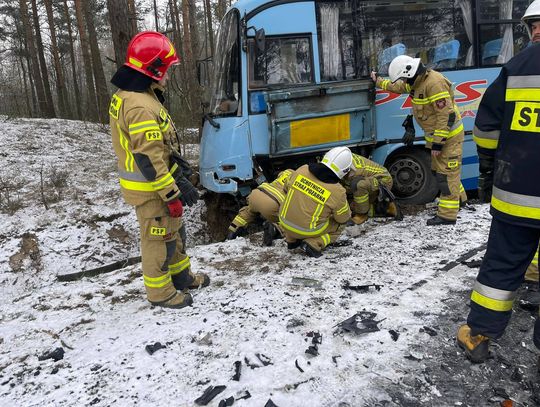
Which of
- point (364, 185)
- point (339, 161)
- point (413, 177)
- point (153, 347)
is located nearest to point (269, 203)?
point (339, 161)

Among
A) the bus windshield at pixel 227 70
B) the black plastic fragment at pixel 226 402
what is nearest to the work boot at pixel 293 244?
the bus windshield at pixel 227 70

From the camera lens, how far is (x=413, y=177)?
5871 mm

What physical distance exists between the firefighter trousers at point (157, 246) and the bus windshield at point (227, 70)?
8.47 feet

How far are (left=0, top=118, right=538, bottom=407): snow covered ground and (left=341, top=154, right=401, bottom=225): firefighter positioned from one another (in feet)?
0.76

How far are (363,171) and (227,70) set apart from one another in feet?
7.55

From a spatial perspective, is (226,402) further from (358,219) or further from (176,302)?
(358,219)

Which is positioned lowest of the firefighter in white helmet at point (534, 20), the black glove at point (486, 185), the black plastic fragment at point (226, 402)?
the black plastic fragment at point (226, 402)

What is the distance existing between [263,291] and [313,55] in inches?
132

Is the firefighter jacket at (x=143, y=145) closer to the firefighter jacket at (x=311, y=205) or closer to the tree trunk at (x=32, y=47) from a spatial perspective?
the firefighter jacket at (x=311, y=205)

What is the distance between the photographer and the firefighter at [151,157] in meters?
2.91

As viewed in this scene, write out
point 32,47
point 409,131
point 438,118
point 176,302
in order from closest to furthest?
point 176,302 < point 438,118 < point 409,131 < point 32,47

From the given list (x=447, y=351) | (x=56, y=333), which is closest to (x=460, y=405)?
(x=447, y=351)

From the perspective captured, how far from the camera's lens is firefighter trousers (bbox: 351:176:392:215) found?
200 inches

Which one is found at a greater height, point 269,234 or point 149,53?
point 149,53
